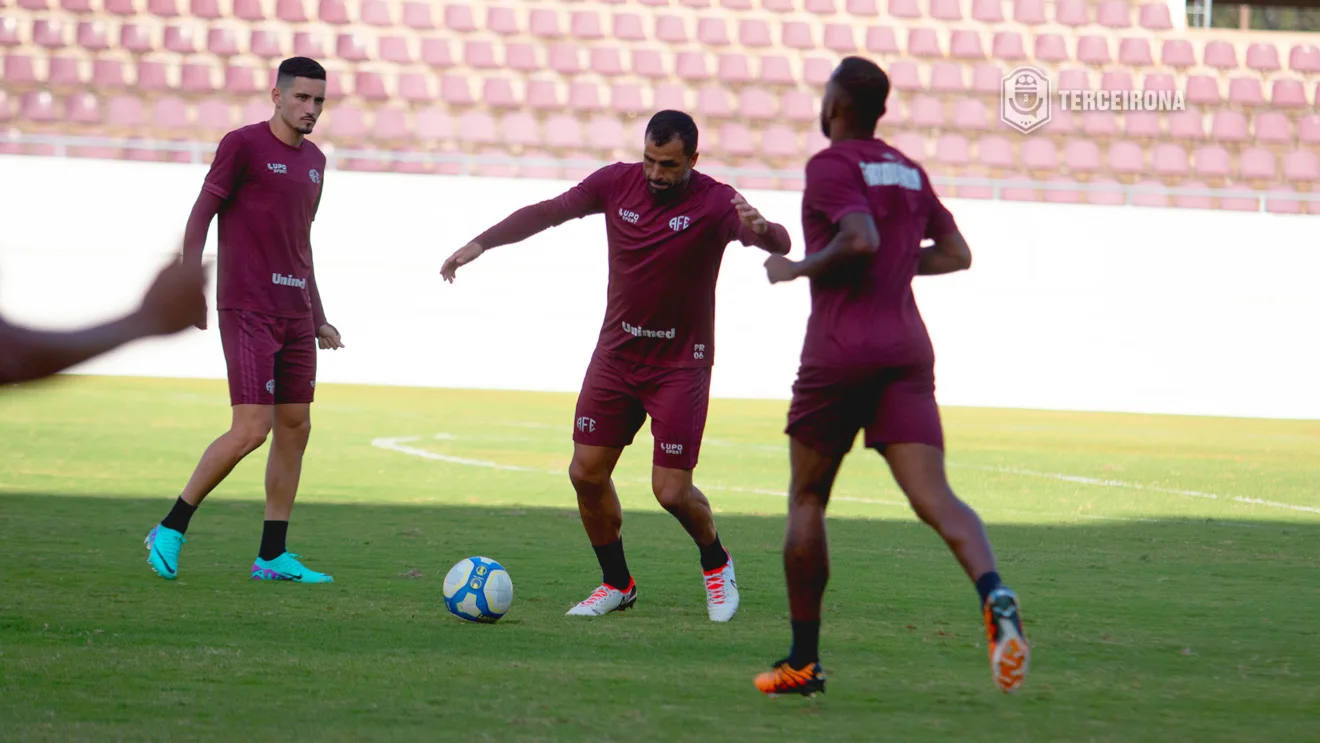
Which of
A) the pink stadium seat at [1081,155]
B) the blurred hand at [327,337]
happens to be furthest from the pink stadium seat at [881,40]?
the blurred hand at [327,337]

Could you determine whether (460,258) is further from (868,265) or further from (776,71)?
(776,71)

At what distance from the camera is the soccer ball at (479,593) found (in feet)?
19.1

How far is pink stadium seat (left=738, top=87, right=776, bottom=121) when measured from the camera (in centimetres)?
2400

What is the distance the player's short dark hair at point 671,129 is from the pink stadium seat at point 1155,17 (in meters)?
21.2

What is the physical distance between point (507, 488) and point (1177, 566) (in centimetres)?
481

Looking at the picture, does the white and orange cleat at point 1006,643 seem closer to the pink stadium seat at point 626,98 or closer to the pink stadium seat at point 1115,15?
the pink stadium seat at point 626,98

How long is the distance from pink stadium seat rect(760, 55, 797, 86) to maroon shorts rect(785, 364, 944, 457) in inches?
796

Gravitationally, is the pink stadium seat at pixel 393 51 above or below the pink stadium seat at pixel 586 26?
below

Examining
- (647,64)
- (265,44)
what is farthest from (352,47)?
(647,64)

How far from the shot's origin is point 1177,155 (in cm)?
2420

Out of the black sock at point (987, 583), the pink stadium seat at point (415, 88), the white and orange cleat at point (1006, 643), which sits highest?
the pink stadium seat at point (415, 88)

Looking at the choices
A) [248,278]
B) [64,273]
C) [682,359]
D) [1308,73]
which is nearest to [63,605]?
[248,278]

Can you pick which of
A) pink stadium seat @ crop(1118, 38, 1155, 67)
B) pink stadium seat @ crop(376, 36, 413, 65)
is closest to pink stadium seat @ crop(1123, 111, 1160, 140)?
pink stadium seat @ crop(1118, 38, 1155, 67)

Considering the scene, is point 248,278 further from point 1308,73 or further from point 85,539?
point 1308,73
